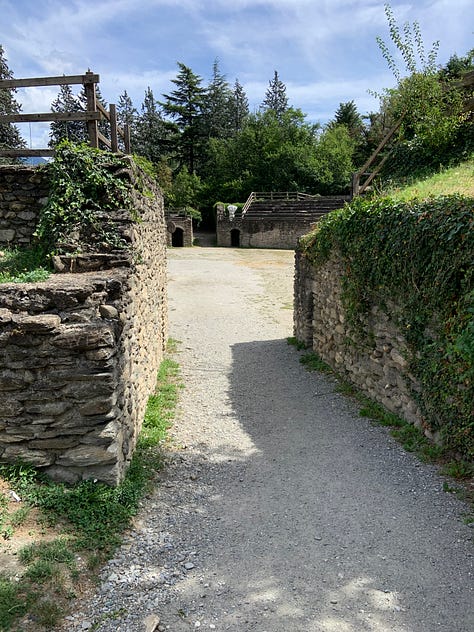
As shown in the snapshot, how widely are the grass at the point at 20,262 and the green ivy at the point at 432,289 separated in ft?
13.9

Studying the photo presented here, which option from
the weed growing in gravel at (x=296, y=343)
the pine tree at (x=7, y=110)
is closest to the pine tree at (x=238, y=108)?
the pine tree at (x=7, y=110)

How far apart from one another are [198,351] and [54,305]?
7.22m

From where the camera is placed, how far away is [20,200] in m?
6.97

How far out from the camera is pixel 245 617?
333cm

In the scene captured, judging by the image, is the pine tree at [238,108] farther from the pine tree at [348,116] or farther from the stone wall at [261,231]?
the stone wall at [261,231]

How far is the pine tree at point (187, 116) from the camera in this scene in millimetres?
49438

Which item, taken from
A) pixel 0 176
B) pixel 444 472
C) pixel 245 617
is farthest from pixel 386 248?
pixel 0 176

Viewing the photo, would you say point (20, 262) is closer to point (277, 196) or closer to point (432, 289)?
point (432, 289)

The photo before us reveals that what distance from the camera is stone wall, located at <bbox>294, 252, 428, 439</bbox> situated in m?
6.45

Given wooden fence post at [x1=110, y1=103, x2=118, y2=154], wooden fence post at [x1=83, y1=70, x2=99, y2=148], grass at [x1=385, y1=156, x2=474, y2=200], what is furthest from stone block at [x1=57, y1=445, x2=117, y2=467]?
grass at [x1=385, y1=156, x2=474, y2=200]

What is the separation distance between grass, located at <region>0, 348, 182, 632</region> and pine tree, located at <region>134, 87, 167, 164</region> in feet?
160

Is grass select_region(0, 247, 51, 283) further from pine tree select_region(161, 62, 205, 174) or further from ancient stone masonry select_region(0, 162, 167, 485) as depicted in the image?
pine tree select_region(161, 62, 205, 174)

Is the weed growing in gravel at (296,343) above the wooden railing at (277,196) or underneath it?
underneath

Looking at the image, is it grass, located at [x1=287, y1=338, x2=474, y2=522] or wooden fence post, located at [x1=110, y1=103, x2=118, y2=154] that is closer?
grass, located at [x1=287, y1=338, x2=474, y2=522]
